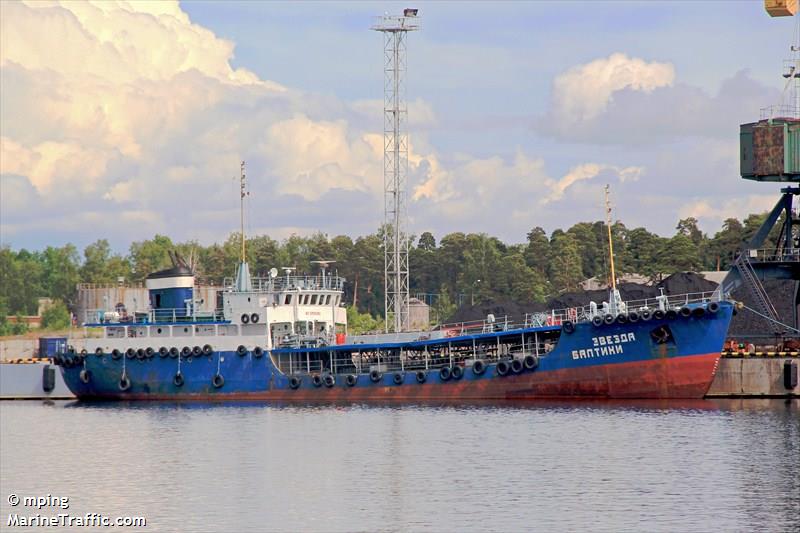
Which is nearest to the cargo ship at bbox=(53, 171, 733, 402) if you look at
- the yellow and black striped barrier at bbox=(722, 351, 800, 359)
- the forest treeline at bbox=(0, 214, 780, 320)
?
the yellow and black striped barrier at bbox=(722, 351, 800, 359)

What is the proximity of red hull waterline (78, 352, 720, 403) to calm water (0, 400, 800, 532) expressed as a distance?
1.11 m

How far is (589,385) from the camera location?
188 ft

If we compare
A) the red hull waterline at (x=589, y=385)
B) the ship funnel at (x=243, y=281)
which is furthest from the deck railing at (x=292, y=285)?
the red hull waterline at (x=589, y=385)

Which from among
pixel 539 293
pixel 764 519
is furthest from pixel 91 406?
pixel 539 293

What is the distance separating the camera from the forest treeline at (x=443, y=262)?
11612cm

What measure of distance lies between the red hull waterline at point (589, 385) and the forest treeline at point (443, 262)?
52401 mm

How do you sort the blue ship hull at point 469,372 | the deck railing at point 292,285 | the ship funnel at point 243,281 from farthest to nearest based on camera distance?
the ship funnel at point 243,281 < the deck railing at point 292,285 < the blue ship hull at point 469,372

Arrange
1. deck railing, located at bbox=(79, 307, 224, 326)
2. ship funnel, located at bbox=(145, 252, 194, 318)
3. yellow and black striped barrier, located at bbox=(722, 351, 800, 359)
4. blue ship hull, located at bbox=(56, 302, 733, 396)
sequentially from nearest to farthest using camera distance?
blue ship hull, located at bbox=(56, 302, 733, 396) < yellow and black striped barrier, located at bbox=(722, 351, 800, 359) < deck railing, located at bbox=(79, 307, 224, 326) < ship funnel, located at bbox=(145, 252, 194, 318)

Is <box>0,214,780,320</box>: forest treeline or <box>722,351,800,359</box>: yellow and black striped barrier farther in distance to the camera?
<box>0,214,780,320</box>: forest treeline

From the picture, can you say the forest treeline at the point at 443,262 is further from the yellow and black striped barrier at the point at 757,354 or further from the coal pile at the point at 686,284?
the yellow and black striped barrier at the point at 757,354

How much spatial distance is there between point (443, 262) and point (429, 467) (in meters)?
88.7

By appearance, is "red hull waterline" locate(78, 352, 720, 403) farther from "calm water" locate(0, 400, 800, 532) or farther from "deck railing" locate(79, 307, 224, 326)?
"deck railing" locate(79, 307, 224, 326)

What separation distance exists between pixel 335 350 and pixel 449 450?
18.0 metres

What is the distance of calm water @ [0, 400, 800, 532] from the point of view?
34875 millimetres
